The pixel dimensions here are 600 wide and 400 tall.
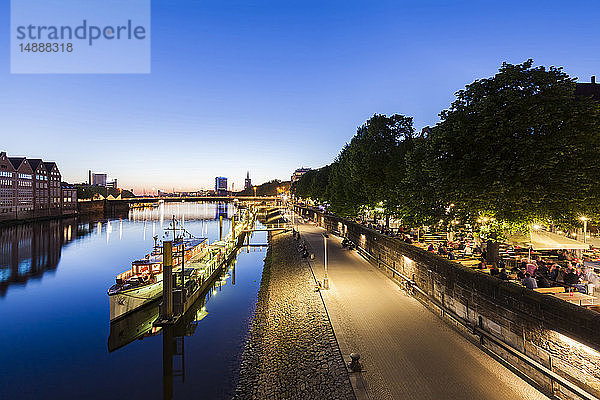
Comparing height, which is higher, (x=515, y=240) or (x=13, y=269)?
(x=515, y=240)

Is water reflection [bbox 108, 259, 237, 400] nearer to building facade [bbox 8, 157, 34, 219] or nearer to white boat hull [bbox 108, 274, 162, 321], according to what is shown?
white boat hull [bbox 108, 274, 162, 321]

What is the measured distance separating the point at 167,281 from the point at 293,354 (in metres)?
9.90

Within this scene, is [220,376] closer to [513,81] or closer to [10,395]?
[10,395]

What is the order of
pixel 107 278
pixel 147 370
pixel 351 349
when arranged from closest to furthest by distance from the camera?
1. pixel 351 349
2. pixel 147 370
3. pixel 107 278

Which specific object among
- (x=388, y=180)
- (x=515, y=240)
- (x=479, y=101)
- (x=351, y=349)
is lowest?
(x=351, y=349)

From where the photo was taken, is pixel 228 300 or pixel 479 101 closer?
pixel 479 101

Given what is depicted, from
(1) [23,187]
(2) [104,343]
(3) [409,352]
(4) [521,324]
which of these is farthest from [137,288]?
(1) [23,187]

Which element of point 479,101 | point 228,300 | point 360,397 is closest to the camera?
point 360,397

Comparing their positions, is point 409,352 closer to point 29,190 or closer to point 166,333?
point 166,333

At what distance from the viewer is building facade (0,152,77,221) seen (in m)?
93.3

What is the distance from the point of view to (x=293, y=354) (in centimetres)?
1565

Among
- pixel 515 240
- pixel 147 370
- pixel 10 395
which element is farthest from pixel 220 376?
pixel 515 240

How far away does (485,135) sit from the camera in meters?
15.9

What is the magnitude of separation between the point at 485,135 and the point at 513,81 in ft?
10.0
